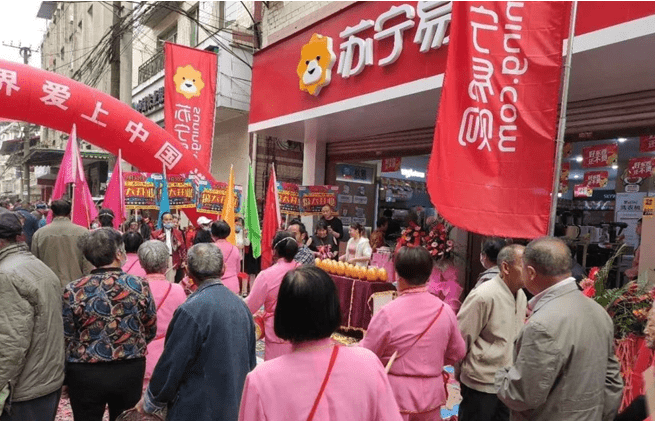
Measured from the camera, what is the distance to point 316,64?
8.69 meters

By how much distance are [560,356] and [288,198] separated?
7202 millimetres

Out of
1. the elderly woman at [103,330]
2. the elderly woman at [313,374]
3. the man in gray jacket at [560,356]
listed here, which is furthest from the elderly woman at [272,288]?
the elderly woman at [313,374]

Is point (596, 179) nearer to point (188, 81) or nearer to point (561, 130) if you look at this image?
point (561, 130)

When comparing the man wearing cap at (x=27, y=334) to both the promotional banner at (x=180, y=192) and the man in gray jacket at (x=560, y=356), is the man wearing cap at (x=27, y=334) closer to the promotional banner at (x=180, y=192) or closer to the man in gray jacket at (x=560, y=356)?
the man in gray jacket at (x=560, y=356)

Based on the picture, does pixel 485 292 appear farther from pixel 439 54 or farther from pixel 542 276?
pixel 439 54

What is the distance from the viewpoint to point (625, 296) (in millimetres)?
4121

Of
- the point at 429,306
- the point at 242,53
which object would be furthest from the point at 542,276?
the point at 242,53

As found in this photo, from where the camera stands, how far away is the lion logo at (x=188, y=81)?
34.7ft

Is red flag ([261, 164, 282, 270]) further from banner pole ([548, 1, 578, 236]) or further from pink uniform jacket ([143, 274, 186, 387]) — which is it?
banner pole ([548, 1, 578, 236])

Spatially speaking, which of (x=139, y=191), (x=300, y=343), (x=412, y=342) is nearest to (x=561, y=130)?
(x=412, y=342)

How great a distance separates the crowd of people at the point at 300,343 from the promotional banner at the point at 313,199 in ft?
19.0

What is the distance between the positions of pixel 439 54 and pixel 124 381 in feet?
17.8

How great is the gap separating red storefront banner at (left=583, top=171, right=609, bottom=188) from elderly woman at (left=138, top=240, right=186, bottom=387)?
869 cm

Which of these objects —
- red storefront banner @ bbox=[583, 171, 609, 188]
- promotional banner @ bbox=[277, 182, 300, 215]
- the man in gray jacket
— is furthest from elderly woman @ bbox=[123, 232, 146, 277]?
red storefront banner @ bbox=[583, 171, 609, 188]
